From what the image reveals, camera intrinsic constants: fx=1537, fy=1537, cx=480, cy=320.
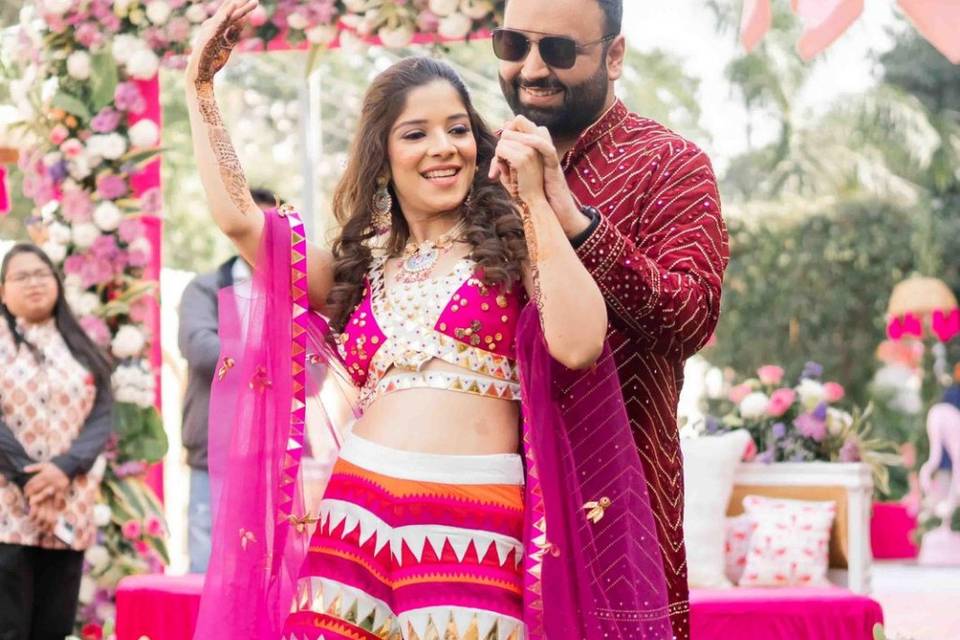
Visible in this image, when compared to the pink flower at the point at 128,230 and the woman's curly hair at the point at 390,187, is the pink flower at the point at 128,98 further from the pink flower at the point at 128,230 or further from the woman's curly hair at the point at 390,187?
the woman's curly hair at the point at 390,187

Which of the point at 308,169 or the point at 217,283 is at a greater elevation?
the point at 308,169

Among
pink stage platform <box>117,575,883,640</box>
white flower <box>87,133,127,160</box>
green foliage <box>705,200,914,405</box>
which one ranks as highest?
green foliage <box>705,200,914,405</box>

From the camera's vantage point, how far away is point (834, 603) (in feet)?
19.1

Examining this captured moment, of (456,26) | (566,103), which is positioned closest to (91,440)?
(456,26)

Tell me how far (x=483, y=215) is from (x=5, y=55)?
17.3ft

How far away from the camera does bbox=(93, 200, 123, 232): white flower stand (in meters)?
6.87

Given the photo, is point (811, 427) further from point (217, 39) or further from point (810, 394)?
point (217, 39)

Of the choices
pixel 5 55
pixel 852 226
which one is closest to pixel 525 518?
pixel 5 55

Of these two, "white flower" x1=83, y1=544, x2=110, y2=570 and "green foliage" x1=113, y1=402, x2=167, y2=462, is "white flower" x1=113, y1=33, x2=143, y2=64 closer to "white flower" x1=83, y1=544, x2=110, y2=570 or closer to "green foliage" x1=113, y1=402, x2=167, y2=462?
"green foliage" x1=113, y1=402, x2=167, y2=462

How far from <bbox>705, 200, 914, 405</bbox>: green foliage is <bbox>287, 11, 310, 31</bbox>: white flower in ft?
43.8

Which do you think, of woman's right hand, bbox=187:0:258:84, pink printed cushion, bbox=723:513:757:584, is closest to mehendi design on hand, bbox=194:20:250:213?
woman's right hand, bbox=187:0:258:84

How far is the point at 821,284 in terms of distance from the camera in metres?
19.9

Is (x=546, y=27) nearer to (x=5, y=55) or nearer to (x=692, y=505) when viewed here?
(x=692, y=505)

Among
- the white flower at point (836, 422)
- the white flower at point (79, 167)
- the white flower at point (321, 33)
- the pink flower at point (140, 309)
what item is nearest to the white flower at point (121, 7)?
the white flower at point (79, 167)
